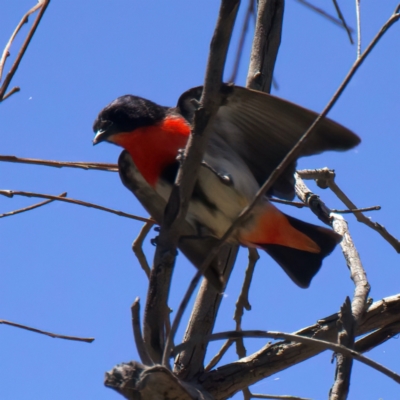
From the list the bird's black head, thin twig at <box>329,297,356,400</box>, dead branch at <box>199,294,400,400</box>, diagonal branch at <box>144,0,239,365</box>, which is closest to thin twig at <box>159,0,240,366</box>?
diagonal branch at <box>144,0,239,365</box>

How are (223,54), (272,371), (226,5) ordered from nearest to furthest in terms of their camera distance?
(226,5)
(223,54)
(272,371)

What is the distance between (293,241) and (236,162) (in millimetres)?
565

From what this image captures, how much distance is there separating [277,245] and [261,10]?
127 cm

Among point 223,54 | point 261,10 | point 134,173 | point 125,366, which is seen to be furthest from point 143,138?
point 125,366

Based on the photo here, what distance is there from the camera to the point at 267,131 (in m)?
3.34

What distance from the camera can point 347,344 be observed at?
6.13ft

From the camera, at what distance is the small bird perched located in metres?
3.27

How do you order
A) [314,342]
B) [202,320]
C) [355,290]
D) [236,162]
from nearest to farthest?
[314,342] → [355,290] → [202,320] → [236,162]

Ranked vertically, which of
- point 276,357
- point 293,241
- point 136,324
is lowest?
point 136,324

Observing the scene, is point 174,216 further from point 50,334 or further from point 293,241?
point 293,241

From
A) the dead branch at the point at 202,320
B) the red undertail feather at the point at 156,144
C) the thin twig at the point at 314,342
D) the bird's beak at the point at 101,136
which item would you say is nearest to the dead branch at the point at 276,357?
the dead branch at the point at 202,320

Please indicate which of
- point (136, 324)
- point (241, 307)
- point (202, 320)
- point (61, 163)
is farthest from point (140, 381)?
point (241, 307)

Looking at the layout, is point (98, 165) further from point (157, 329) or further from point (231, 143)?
point (231, 143)

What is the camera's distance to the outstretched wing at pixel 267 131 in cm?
295
